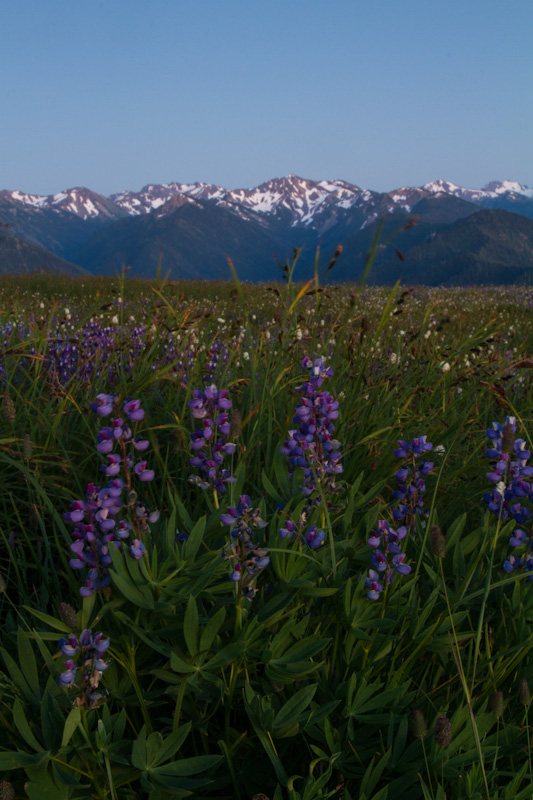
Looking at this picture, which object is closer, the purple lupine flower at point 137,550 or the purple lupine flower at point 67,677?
the purple lupine flower at point 67,677

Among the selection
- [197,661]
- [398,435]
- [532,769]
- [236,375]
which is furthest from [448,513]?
[236,375]

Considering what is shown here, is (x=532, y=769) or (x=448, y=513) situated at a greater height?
(x=448, y=513)

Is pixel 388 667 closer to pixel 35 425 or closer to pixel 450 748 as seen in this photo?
pixel 450 748

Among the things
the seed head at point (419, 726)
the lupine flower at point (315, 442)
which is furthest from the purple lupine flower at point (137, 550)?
the seed head at point (419, 726)

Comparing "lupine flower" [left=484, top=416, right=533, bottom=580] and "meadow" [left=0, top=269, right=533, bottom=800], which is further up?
"lupine flower" [left=484, top=416, right=533, bottom=580]

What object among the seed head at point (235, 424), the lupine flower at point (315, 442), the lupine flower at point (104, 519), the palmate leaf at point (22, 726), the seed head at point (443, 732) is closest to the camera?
the seed head at point (443, 732)

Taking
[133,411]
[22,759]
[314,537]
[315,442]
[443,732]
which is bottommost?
[22,759]

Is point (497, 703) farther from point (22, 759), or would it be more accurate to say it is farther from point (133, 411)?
point (133, 411)

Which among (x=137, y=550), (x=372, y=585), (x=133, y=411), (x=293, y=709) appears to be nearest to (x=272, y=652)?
(x=293, y=709)

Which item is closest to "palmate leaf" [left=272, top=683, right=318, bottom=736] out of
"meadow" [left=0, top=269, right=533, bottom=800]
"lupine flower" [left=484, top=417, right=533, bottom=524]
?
"meadow" [left=0, top=269, right=533, bottom=800]

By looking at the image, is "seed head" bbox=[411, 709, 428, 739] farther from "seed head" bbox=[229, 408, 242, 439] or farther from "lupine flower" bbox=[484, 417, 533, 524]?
"seed head" bbox=[229, 408, 242, 439]

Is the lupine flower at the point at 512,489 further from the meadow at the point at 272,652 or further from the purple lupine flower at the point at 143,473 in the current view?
the purple lupine flower at the point at 143,473

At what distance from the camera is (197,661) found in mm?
1503

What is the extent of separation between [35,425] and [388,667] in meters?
2.14
